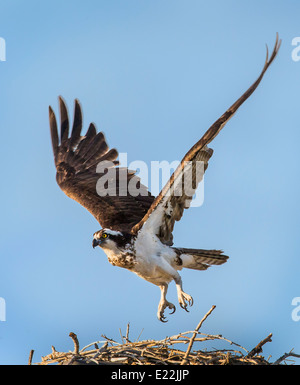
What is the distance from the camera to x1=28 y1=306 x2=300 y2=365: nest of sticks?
7.42 m

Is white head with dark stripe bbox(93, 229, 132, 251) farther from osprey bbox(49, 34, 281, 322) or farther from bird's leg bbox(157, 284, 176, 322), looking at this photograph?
bird's leg bbox(157, 284, 176, 322)

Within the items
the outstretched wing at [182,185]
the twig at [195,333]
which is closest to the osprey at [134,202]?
the outstretched wing at [182,185]

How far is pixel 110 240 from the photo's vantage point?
948 cm

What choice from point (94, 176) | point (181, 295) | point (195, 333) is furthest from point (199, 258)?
point (195, 333)

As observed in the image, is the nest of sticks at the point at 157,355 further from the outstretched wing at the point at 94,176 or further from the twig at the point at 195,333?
the outstretched wing at the point at 94,176

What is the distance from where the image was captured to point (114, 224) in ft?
34.7

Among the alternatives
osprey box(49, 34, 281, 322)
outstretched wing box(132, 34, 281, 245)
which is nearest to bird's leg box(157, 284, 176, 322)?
osprey box(49, 34, 281, 322)

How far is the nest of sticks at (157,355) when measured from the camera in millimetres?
7419

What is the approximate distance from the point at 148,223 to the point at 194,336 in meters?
2.72

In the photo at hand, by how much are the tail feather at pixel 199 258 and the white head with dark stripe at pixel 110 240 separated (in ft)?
2.74

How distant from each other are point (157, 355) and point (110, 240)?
2186 millimetres
